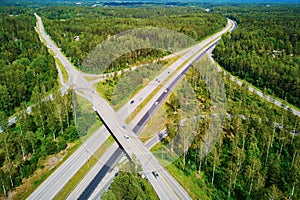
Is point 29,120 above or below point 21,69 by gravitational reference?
below

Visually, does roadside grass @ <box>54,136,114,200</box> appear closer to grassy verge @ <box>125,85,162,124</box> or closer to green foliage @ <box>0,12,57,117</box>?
grassy verge @ <box>125,85,162,124</box>

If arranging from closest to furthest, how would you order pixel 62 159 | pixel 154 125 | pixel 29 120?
pixel 62 159, pixel 29 120, pixel 154 125

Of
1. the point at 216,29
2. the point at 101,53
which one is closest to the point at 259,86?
the point at 101,53

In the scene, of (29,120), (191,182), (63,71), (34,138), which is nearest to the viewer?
(191,182)

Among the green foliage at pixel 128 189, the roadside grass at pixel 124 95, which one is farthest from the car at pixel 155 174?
the roadside grass at pixel 124 95

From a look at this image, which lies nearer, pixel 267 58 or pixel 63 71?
Answer: pixel 267 58

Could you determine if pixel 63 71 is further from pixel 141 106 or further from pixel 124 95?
pixel 141 106

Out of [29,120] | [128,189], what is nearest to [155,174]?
[128,189]

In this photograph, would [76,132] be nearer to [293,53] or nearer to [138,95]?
[138,95]
